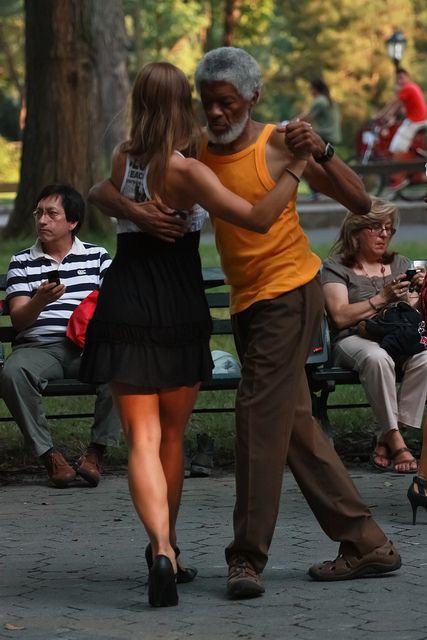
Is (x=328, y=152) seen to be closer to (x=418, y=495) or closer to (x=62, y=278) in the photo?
(x=418, y=495)

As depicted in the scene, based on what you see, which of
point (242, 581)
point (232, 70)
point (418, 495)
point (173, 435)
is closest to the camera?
point (232, 70)

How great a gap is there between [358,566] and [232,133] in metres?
1.66

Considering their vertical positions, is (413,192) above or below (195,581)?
below

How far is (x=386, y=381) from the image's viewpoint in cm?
820

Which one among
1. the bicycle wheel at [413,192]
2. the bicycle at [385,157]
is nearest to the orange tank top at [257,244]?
the bicycle wheel at [413,192]

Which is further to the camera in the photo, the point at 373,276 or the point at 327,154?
the point at 373,276

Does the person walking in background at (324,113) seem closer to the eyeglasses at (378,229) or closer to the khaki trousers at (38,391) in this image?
the eyeglasses at (378,229)

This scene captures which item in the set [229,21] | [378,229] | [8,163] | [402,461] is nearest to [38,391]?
[402,461]

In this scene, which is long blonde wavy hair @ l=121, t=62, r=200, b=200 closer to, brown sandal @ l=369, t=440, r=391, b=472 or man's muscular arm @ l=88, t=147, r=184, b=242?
man's muscular arm @ l=88, t=147, r=184, b=242

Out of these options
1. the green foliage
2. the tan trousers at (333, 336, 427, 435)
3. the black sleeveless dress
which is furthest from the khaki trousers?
the green foliage

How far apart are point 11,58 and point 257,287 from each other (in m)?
54.3

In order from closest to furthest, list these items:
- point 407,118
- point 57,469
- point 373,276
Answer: point 57,469 < point 373,276 < point 407,118

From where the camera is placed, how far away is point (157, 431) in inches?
223

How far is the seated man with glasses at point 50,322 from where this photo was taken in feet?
26.2
